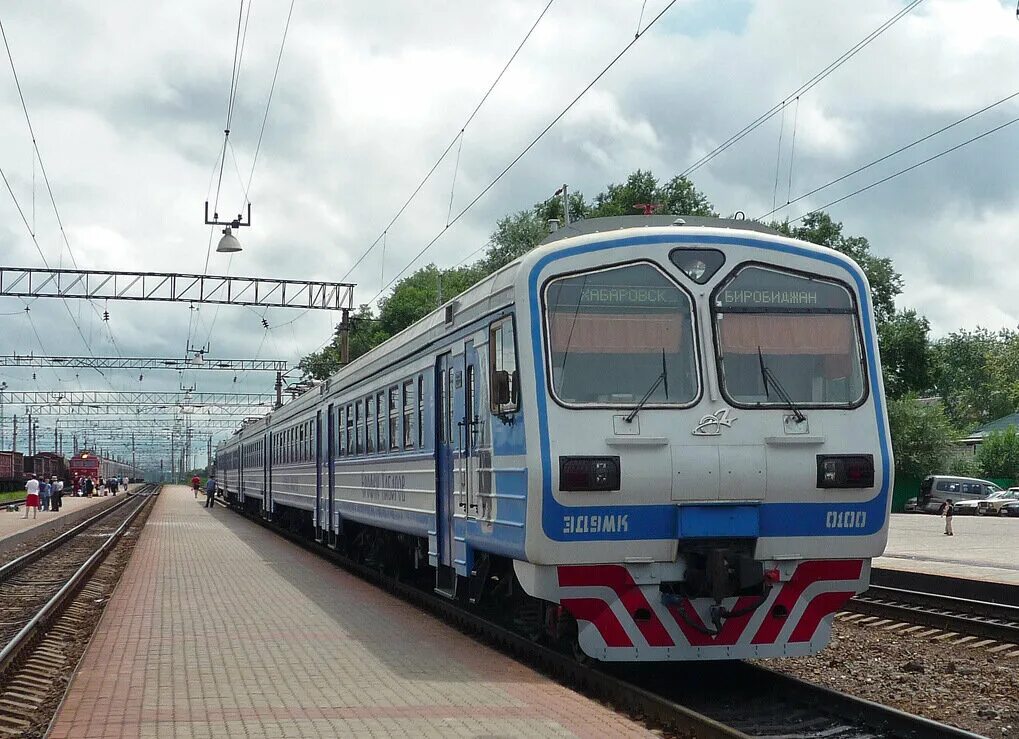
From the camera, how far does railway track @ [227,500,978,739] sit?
24.3 ft

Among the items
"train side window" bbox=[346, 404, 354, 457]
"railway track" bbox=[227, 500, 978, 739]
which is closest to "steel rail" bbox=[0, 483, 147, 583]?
"train side window" bbox=[346, 404, 354, 457]

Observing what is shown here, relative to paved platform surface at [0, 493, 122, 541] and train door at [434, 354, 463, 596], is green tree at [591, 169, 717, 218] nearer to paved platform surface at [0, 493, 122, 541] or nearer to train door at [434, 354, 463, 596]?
paved platform surface at [0, 493, 122, 541]

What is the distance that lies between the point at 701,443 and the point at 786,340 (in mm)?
1101

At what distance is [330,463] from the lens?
2042 centimetres

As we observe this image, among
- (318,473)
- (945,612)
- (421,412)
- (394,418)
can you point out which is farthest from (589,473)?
(318,473)

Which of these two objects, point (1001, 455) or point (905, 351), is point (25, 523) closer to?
point (905, 351)

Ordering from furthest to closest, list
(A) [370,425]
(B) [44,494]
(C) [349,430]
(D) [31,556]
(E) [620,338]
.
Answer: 1. (B) [44,494]
2. (D) [31,556]
3. (C) [349,430]
4. (A) [370,425]
5. (E) [620,338]

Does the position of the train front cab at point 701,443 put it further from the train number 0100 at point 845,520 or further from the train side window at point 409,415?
the train side window at point 409,415

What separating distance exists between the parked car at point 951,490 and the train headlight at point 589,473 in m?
45.5

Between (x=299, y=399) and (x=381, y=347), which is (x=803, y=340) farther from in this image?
(x=299, y=399)

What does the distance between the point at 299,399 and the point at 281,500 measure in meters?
3.71

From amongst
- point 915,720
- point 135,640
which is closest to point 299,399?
point 135,640

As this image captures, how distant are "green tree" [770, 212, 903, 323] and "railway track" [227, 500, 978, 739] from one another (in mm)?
47043

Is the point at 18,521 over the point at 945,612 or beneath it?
over
